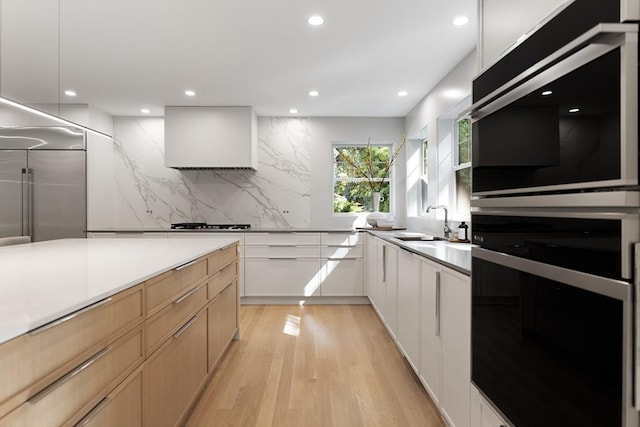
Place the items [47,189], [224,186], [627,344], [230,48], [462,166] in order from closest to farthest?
1. [627,344]
2. [230,48]
3. [462,166]
4. [47,189]
5. [224,186]

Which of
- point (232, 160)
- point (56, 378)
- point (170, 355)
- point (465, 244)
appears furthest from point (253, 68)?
point (56, 378)

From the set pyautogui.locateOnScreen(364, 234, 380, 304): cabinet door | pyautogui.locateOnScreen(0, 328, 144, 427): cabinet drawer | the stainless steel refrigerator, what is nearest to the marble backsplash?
the stainless steel refrigerator

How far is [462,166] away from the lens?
3.51 meters

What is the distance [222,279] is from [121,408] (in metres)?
1.50

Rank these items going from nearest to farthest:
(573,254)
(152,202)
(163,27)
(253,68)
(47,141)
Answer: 1. (573,254)
2. (163,27)
3. (253,68)
4. (47,141)
5. (152,202)

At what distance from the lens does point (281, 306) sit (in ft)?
14.7

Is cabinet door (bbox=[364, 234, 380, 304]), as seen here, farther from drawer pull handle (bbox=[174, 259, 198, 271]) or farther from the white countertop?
drawer pull handle (bbox=[174, 259, 198, 271])

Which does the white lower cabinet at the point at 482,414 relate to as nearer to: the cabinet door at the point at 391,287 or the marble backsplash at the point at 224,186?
the cabinet door at the point at 391,287

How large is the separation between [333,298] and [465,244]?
211cm

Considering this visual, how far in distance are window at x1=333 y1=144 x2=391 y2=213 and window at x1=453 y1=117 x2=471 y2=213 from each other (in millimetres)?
1553

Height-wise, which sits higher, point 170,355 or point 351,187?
point 351,187

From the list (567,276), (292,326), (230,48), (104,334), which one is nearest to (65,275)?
(104,334)

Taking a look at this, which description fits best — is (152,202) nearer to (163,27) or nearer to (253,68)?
(253,68)

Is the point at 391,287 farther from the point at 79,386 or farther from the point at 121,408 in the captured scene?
the point at 79,386
